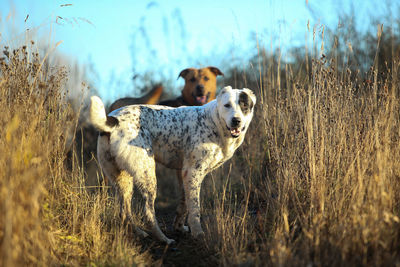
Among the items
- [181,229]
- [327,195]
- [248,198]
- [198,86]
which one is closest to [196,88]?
[198,86]

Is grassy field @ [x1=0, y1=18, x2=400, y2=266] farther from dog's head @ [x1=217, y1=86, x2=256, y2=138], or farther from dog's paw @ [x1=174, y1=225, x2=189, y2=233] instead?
dog's head @ [x1=217, y1=86, x2=256, y2=138]

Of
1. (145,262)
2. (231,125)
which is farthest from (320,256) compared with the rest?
(231,125)

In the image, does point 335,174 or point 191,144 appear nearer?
point 335,174

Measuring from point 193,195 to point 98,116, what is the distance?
4.61ft

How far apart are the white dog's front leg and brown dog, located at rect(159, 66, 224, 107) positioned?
282 cm

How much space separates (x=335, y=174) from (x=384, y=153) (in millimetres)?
493

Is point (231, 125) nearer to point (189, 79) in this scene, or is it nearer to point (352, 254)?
point (352, 254)

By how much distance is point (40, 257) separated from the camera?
2.35 meters

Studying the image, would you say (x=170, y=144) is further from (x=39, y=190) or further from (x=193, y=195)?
(x=39, y=190)

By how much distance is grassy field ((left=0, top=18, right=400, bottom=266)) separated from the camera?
2318 mm

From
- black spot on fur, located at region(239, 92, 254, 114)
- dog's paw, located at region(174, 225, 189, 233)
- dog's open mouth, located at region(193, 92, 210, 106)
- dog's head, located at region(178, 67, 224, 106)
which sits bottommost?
dog's paw, located at region(174, 225, 189, 233)

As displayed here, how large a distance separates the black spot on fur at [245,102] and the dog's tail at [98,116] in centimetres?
152

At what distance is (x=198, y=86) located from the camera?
675 cm

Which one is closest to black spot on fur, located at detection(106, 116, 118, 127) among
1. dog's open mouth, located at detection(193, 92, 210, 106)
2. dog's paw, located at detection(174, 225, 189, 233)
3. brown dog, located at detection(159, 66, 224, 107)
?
dog's paw, located at detection(174, 225, 189, 233)
